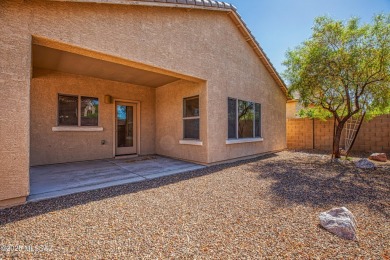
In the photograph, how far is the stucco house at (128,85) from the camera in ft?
10.8

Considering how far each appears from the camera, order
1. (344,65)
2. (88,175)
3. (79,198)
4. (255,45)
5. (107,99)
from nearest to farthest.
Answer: (79,198), (88,175), (344,65), (107,99), (255,45)

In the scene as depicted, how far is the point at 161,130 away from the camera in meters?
8.48

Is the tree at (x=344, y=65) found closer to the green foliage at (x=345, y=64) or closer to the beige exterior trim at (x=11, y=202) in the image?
the green foliage at (x=345, y=64)

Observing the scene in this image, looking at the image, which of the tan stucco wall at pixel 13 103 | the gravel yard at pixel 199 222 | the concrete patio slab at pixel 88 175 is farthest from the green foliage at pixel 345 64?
the tan stucco wall at pixel 13 103

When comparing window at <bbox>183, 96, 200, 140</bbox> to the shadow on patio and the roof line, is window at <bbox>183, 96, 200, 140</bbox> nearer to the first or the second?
the shadow on patio

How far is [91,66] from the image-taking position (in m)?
6.16

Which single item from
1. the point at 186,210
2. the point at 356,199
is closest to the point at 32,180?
the point at 186,210

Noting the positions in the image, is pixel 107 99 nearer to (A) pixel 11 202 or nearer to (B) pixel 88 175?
(B) pixel 88 175

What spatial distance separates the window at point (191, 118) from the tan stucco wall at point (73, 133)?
2.29 meters

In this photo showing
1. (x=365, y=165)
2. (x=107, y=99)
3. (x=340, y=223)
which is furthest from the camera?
(x=107, y=99)

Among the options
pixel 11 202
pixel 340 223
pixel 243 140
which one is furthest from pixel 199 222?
pixel 243 140

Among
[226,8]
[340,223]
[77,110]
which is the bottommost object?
[340,223]

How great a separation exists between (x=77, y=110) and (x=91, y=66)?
80.3 inches

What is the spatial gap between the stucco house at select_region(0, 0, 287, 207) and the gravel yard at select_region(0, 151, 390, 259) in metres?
1.35
